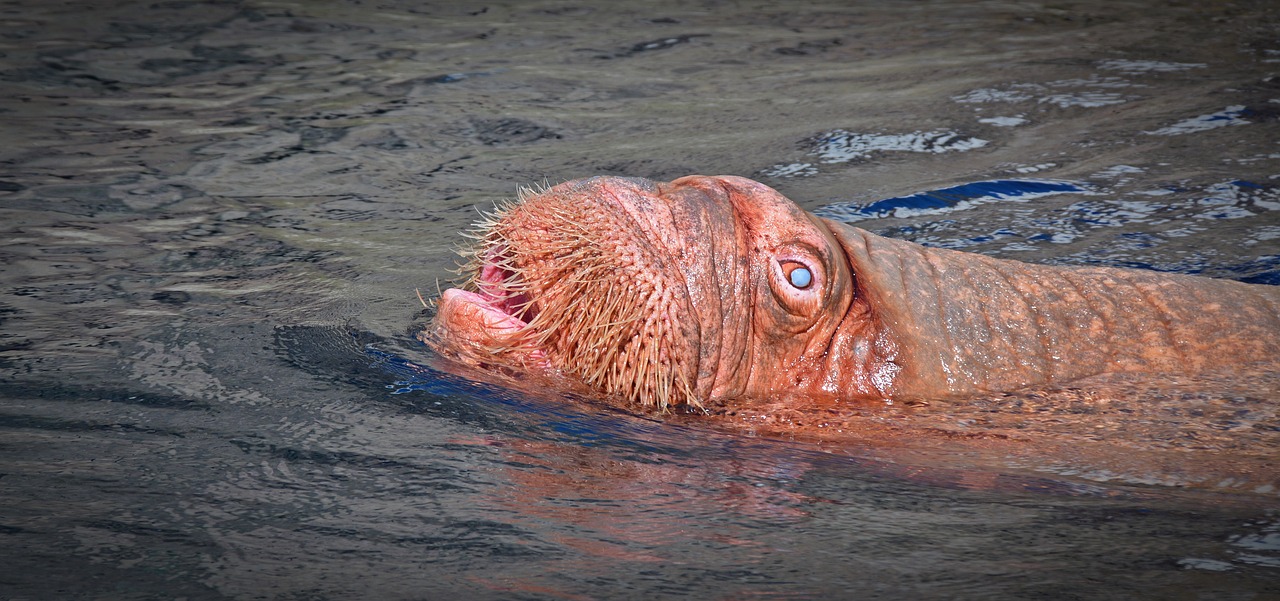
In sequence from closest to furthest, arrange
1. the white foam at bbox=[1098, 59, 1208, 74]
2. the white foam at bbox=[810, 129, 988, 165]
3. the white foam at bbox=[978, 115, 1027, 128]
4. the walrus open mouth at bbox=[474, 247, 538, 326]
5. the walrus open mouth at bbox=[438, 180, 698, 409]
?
1. the walrus open mouth at bbox=[438, 180, 698, 409]
2. the walrus open mouth at bbox=[474, 247, 538, 326]
3. the white foam at bbox=[810, 129, 988, 165]
4. the white foam at bbox=[978, 115, 1027, 128]
5. the white foam at bbox=[1098, 59, 1208, 74]

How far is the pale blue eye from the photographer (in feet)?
14.5

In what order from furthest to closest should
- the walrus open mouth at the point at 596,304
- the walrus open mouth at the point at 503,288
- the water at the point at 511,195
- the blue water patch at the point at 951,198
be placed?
1. the blue water patch at the point at 951,198
2. the walrus open mouth at the point at 503,288
3. the walrus open mouth at the point at 596,304
4. the water at the point at 511,195

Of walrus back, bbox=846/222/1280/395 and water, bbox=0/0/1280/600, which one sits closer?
water, bbox=0/0/1280/600

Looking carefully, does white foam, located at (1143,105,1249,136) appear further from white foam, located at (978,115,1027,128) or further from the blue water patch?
the blue water patch

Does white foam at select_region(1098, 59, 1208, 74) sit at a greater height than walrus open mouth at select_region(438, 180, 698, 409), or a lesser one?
greater

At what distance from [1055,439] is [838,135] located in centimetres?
488

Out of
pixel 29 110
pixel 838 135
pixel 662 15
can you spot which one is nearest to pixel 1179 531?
pixel 838 135

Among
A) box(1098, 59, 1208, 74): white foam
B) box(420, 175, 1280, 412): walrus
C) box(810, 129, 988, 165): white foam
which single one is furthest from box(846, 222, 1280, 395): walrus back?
box(1098, 59, 1208, 74): white foam

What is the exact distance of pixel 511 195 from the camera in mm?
7781

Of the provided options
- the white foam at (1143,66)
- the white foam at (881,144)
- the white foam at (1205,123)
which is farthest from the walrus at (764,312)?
the white foam at (1143,66)

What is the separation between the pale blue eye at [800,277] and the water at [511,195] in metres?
0.53

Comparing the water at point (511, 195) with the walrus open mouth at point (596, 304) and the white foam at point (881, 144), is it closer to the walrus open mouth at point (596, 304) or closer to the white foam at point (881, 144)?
the white foam at point (881, 144)

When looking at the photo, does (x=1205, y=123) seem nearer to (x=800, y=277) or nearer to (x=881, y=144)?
(x=881, y=144)

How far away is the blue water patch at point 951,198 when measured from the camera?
762 cm
